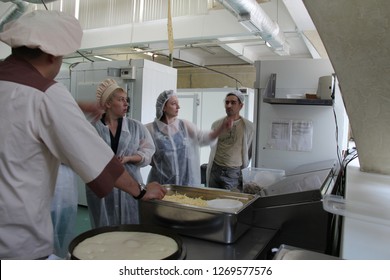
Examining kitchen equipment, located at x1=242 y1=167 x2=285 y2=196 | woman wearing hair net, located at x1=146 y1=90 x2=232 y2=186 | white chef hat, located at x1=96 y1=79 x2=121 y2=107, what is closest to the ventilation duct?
woman wearing hair net, located at x1=146 y1=90 x2=232 y2=186

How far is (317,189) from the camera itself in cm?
129

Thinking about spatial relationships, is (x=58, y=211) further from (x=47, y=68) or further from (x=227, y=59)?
(x=227, y=59)

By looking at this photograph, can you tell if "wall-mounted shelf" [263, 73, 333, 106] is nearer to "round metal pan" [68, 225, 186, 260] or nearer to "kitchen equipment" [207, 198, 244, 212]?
"kitchen equipment" [207, 198, 244, 212]

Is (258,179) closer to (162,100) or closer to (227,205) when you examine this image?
(227,205)

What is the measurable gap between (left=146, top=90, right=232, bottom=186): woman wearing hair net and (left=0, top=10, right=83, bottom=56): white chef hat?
1432 mm

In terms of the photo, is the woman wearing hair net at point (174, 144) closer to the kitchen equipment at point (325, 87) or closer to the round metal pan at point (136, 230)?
the kitchen equipment at point (325, 87)

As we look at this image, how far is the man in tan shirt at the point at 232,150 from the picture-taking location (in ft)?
8.80

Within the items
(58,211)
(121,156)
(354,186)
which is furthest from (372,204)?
(58,211)

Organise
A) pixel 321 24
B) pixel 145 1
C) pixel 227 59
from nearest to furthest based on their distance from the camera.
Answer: pixel 321 24 < pixel 145 1 < pixel 227 59

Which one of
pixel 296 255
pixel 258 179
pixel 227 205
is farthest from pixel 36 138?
pixel 258 179

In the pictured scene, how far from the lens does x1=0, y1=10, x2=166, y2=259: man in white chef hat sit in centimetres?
94

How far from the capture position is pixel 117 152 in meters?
2.08

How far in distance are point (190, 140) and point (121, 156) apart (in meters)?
0.71

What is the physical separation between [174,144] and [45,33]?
156 centimetres
